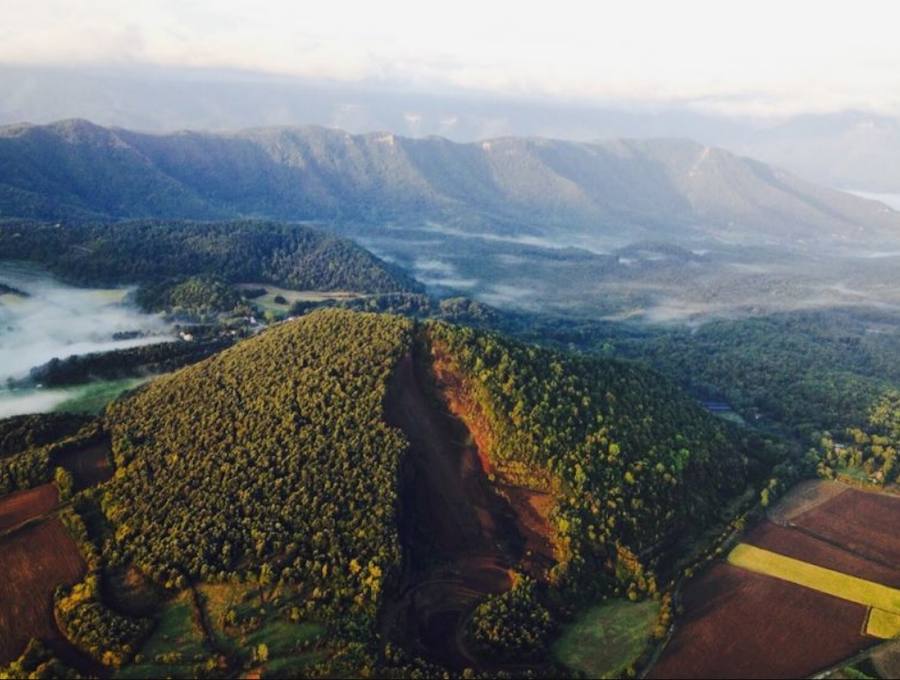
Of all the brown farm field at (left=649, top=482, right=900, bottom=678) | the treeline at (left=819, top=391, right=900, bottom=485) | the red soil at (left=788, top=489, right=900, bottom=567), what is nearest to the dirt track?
the brown farm field at (left=649, top=482, right=900, bottom=678)

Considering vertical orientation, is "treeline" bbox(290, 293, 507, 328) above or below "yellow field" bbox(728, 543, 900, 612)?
above

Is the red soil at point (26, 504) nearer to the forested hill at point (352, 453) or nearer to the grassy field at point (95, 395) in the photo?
the forested hill at point (352, 453)

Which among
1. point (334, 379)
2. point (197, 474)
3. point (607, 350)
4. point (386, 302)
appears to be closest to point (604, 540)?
point (334, 379)

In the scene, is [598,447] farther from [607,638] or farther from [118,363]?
[118,363]

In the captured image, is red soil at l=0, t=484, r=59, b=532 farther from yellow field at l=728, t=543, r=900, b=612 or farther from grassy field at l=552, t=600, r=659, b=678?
yellow field at l=728, t=543, r=900, b=612

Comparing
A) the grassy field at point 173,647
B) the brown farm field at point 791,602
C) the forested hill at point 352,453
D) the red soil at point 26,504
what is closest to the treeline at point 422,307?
the forested hill at point 352,453

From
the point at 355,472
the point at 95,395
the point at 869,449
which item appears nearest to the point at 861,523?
the point at 869,449
